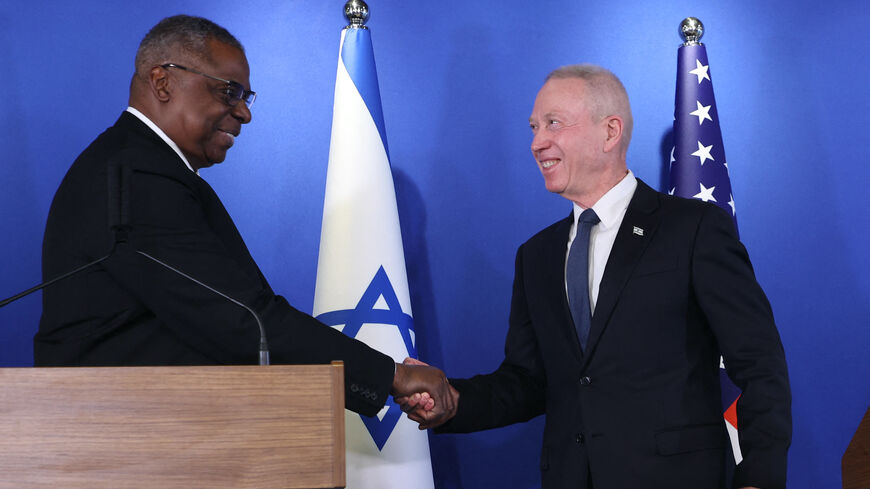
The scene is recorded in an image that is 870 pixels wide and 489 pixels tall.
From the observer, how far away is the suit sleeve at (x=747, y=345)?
2.04 meters

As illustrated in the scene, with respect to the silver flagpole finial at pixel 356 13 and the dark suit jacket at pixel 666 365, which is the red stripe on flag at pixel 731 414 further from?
the silver flagpole finial at pixel 356 13

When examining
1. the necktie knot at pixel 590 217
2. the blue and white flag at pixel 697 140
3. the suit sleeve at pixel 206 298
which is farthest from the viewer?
the blue and white flag at pixel 697 140

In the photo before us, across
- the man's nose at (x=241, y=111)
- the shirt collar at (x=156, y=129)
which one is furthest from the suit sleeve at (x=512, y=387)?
the shirt collar at (x=156, y=129)

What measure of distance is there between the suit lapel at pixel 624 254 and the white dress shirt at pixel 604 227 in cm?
5

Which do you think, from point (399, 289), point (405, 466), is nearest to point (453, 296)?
point (399, 289)

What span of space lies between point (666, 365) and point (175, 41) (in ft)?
5.17

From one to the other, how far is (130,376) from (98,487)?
0.60 ft

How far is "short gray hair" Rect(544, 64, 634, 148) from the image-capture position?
2.62m

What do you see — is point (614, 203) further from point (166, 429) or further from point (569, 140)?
point (166, 429)

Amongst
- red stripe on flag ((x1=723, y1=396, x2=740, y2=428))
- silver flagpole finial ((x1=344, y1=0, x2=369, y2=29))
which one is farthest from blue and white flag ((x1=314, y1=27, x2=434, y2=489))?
red stripe on flag ((x1=723, y1=396, x2=740, y2=428))

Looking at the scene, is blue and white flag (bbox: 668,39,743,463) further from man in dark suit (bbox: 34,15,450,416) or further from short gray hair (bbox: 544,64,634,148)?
man in dark suit (bbox: 34,15,450,416)

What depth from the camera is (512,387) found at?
2643 millimetres

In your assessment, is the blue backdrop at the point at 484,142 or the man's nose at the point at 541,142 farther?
the blue backdrop at the point at 484,142

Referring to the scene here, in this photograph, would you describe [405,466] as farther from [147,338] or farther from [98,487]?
[98,487]
